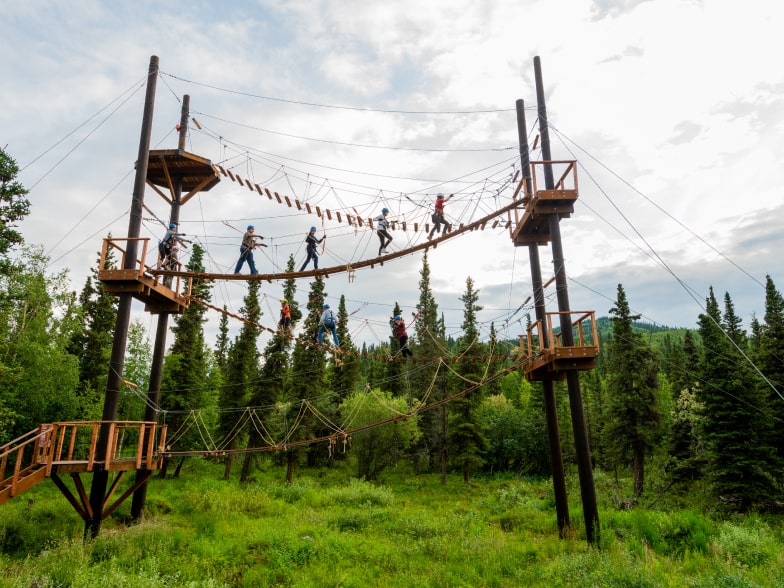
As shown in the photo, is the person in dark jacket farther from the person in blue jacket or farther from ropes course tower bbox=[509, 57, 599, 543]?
ropes course tower bbox=[509, 57, 599, 543]

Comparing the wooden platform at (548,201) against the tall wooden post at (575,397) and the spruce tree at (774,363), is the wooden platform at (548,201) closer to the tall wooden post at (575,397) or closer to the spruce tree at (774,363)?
the tall wooden post at (575,397)

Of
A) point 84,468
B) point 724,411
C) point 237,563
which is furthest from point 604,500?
point 84,468

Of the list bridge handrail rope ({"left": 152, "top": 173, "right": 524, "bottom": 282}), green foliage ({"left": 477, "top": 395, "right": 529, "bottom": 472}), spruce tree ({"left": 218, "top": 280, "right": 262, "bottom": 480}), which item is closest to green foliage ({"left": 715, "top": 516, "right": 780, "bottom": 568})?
bridge handrail rope ({"left": 152, "top": 173, "right": 524, "bottom": 282})

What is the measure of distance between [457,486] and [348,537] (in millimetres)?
27443

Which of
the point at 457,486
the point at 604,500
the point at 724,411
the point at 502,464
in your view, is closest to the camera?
the point at 604,500

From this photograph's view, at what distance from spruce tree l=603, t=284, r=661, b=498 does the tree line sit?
101mm

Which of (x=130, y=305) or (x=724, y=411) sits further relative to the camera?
(x=724, y=411)

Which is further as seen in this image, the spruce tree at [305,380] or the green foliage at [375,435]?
the green foliage at [375,435]

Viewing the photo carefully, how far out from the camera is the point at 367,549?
1455cm

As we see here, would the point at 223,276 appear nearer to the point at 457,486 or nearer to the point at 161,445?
the point at 161,445

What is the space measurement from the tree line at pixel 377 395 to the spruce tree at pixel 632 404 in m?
0.10

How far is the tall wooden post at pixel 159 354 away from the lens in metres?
16.0

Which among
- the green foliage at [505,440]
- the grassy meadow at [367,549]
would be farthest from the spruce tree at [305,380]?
the green foliage at [505,440]

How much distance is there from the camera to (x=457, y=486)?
134 feet
